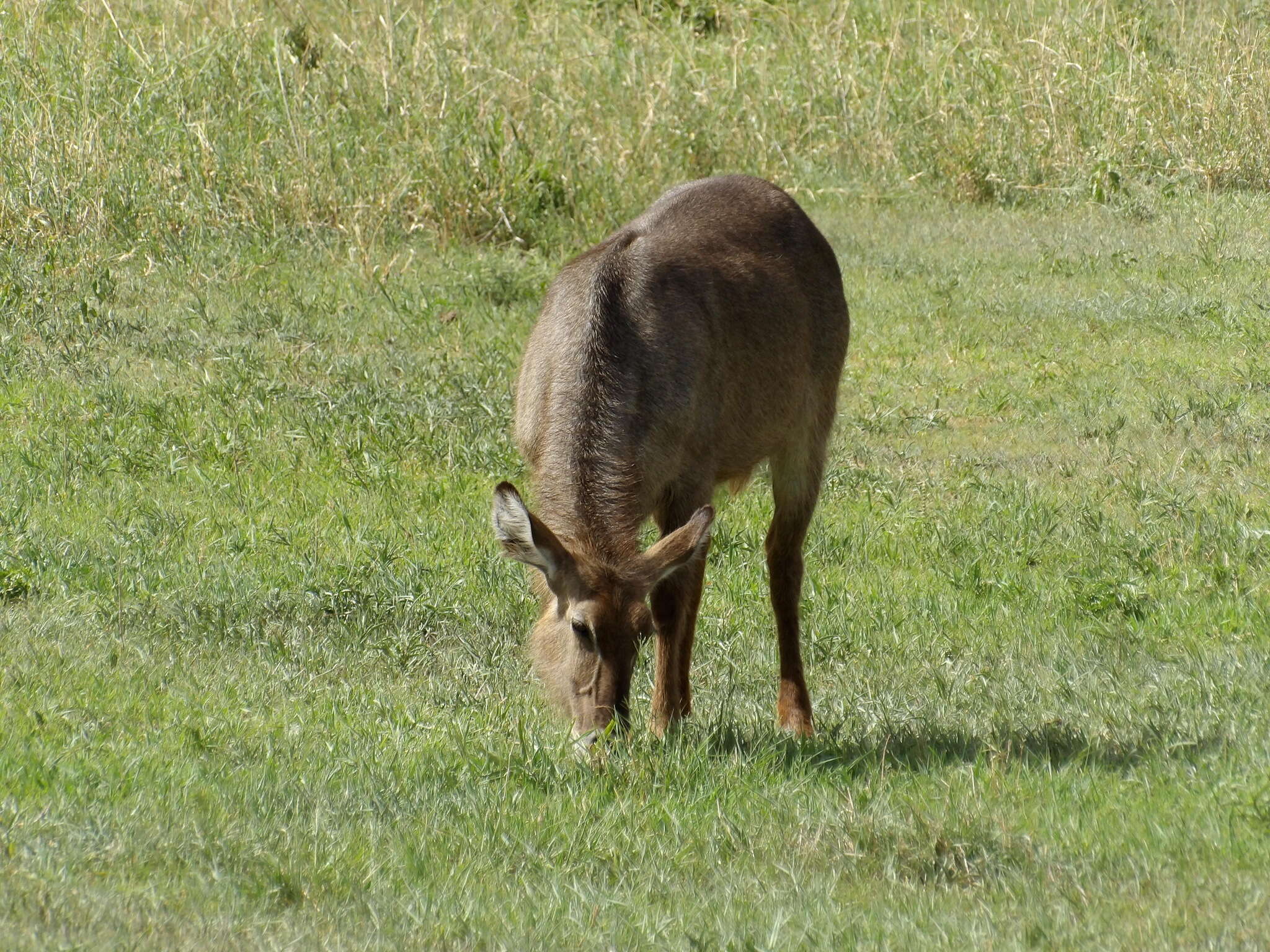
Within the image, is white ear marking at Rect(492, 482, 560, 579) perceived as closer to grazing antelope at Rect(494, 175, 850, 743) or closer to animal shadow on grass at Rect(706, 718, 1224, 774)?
grazing antelope at Rect(494, 175, 850, 743)

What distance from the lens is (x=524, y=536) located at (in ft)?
15.2

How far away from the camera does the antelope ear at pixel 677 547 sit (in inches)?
189

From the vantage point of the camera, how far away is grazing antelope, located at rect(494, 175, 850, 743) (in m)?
4.76

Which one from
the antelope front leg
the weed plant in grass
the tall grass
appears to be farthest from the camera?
the tall grass

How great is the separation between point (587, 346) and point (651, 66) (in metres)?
10.3

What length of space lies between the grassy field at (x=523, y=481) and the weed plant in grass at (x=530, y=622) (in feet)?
0.08

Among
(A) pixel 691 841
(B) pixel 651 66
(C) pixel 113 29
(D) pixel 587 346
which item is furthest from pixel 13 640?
(B) pixel 651 66

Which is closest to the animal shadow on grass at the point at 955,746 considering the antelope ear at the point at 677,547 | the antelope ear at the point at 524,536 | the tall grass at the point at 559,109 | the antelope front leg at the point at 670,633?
the antelope front leg at the point at 670,633

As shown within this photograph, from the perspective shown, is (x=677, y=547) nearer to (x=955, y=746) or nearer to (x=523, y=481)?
(x=955, y=746)

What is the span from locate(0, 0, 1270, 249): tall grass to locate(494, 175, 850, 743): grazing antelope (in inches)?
210

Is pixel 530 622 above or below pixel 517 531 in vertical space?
below

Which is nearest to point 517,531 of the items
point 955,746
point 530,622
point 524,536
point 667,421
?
point 524,536

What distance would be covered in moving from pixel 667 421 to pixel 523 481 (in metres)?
2.66

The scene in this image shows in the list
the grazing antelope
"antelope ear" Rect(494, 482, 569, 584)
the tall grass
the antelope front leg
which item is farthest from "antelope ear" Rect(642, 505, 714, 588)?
the tall grass
